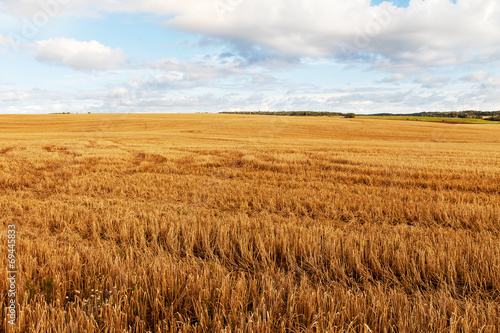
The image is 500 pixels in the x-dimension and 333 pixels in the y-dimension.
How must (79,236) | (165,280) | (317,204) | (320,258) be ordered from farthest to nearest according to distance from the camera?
(317,204) < (79,236) < (320,258) < (165,280)

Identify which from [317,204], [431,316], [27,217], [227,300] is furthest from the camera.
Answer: [317,204]

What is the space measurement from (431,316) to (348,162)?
14798mm

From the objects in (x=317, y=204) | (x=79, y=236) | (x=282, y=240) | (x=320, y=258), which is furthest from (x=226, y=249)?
(x=317, y=204)

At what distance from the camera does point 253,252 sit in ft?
15.3

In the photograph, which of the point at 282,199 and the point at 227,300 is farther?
the point at 282,199

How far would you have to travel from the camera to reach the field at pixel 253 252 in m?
2.71

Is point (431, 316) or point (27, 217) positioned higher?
point (431, 316)

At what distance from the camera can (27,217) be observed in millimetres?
7156

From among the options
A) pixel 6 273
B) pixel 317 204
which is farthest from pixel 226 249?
pixel 317 204

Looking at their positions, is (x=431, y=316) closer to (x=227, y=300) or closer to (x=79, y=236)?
(x=227, y=300)

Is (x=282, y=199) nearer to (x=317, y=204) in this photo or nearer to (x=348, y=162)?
(x=317, y=204)

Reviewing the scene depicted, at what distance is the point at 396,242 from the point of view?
471cm

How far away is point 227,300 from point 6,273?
8.22ft

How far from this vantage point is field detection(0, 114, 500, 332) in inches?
107
